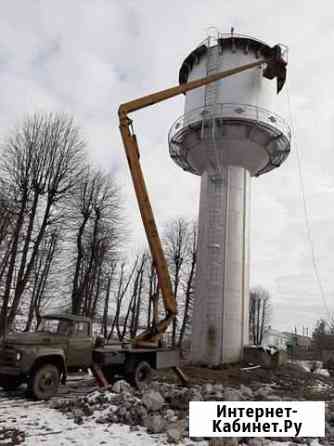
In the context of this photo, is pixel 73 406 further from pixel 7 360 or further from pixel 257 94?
pixel 257 94

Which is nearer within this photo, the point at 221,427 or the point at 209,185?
the point at 221,427

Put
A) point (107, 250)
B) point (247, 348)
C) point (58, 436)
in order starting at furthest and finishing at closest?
1. point (107, 250)
2. point (247, 348)
3. point (58, 436)

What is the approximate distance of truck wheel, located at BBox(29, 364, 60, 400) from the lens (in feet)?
36.9

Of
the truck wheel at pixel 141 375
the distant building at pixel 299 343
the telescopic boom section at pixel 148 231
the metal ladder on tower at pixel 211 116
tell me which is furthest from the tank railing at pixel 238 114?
the distant building at pixel 299 343

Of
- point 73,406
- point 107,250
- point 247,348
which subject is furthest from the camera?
point 107,250

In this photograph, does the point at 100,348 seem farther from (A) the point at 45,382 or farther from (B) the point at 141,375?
(A) the point at 45,382

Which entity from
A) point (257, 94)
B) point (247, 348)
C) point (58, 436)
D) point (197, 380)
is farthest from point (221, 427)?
point (257, 94)

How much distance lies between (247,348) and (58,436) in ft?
52.5

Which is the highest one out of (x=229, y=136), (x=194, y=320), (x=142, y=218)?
(x=229, y=136)

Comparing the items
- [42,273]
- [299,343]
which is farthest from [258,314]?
[42,273]

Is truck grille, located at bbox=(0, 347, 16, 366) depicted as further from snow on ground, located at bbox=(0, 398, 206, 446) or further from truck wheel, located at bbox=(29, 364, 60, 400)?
snow on ground, located at bbox=(0, 398, 206, 446)

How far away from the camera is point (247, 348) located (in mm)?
22359

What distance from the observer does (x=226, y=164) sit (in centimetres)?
2427

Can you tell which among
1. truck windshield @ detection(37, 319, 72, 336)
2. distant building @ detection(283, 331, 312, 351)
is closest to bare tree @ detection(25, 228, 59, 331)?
truck windshield @ detection(37, 319, 72, 336)
